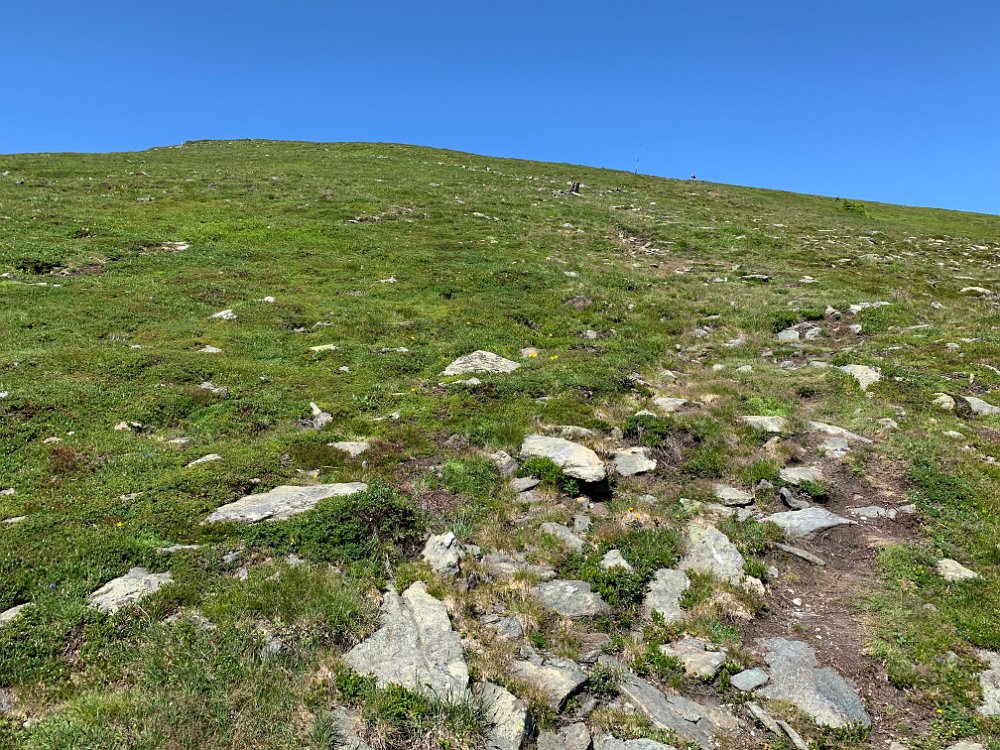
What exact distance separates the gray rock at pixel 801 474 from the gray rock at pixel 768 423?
150 cm

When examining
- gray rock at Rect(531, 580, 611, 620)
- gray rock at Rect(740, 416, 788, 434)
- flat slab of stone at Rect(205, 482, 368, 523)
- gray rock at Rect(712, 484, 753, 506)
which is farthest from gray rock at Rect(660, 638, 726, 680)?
gray rock at Rect(740, 416, 788, 434)

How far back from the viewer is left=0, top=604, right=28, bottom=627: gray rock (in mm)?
6775

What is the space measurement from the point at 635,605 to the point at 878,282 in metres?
26.7

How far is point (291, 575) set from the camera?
7773 millimetres

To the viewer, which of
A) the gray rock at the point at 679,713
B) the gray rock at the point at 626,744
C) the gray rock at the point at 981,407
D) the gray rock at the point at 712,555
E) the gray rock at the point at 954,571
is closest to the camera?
the gray rock at the point at 626,744

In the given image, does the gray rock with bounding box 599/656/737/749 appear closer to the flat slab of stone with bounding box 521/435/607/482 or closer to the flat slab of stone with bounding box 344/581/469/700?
the flat slab of stone with bounding box 344/581/469/700

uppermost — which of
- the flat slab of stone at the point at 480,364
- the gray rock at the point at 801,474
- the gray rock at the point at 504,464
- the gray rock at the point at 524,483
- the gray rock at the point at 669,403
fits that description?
the flat slab of stone at the point at 480,364

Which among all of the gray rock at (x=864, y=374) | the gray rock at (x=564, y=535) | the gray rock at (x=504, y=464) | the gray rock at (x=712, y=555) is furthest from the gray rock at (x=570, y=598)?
the gray rock at (x=864, y=374)

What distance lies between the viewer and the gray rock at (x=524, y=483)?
10.8 m

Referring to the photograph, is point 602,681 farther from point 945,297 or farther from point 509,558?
point 945,297

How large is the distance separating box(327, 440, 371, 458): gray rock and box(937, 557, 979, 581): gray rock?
33.2 ft

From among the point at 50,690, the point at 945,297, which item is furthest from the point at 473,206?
the point at 50,690

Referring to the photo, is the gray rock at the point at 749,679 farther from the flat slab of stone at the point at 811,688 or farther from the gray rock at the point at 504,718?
the gray rock at the point at 504,718

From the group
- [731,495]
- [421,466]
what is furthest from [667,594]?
[421,466]
